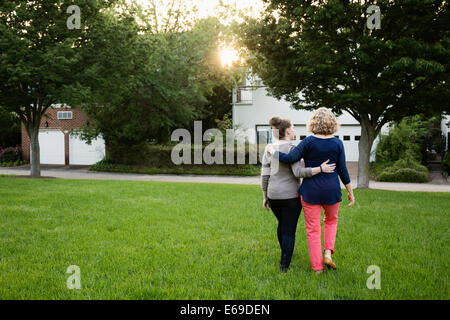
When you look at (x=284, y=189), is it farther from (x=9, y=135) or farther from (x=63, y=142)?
(x=9, y=135)

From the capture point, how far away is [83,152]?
24.3 metres

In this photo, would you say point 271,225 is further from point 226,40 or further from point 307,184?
point 226,40

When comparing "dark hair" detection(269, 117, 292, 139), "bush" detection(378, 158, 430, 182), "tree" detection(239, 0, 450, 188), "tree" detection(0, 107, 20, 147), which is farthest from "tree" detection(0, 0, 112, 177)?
"bush" detection(378, 158, 430, 182)

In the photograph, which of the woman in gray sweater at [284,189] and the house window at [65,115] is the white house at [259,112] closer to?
the house window at [65,115]

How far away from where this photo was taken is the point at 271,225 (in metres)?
6.35

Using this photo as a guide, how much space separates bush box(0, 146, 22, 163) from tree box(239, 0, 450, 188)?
783 inches

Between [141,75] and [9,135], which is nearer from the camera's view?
[141,75]

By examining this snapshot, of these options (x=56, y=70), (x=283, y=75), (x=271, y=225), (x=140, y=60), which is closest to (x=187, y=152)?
(x=140, y=60)

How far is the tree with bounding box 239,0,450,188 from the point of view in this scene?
9195 mm

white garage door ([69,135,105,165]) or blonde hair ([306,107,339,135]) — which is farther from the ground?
blonde hair ([306,107,339,135])

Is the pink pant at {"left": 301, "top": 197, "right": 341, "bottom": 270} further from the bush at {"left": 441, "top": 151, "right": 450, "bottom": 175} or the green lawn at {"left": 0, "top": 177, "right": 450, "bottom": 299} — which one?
the bush at {"left": 441, "top": 151, "right": 450, "bottom": 175}

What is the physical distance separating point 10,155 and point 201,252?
24.2m

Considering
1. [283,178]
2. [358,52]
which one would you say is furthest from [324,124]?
[358,52]
